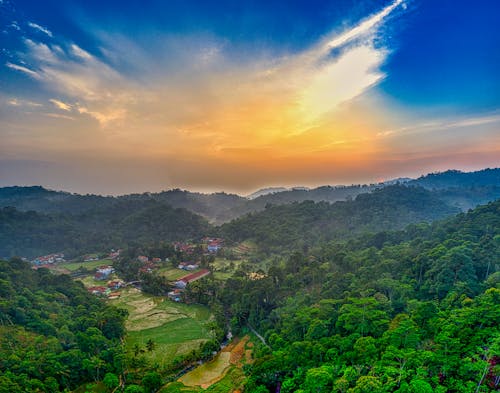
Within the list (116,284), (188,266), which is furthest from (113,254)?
(116,284)

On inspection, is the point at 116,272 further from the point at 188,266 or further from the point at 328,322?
the point at 328,322

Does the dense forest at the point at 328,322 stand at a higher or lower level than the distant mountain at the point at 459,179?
lower

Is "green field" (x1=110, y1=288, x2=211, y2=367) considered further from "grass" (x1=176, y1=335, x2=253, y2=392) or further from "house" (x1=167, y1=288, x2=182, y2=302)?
"grass" (x1=176, y1=335, x2=253, y2=392)

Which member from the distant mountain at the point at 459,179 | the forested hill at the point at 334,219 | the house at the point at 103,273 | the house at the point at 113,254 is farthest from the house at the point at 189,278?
the distant mountain at the point at 459,179

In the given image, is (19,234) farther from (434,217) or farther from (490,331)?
(434,217)

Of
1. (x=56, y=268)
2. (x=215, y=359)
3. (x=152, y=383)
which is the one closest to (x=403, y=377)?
(x=152, y=383)

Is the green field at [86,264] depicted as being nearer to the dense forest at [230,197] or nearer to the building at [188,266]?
the building at [188,266]
